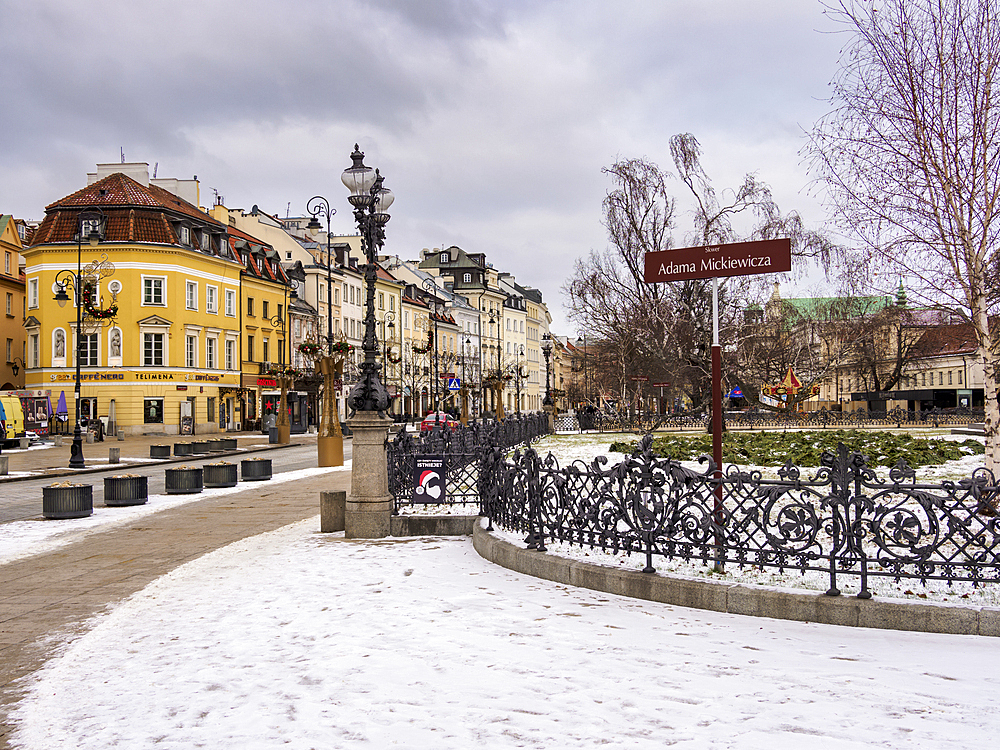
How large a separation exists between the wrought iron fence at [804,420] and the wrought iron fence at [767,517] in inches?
1308

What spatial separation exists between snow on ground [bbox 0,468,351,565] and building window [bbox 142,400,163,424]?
117 feet

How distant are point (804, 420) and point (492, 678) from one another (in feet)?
151

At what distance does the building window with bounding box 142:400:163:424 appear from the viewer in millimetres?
53000

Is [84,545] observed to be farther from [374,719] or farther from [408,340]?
[408,340]

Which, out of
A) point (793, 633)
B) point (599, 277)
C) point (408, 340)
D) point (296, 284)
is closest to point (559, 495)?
point (793, 633)

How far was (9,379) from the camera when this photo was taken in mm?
57000

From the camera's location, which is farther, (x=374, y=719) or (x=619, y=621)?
(x=619, y=621)

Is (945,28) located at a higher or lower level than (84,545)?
higher

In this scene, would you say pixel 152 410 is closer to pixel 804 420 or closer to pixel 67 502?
pixel 804 420

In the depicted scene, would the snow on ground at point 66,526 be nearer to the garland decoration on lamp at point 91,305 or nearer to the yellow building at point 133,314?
the garland decoration on lamp at point 91,305

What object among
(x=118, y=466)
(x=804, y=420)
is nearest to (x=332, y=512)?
(x=118, y=466)

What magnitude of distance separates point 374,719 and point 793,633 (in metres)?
3.23

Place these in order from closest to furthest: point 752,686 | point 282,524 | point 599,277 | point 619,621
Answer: point 752,686 < point 619,621 < point 282,524 < point 599,277

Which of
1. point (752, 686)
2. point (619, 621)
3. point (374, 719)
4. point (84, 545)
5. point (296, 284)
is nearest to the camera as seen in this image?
point (374, 719)
